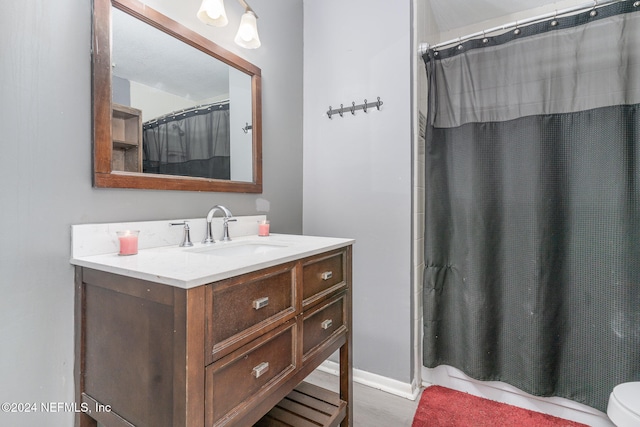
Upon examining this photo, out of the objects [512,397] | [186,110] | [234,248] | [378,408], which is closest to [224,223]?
[234,248]

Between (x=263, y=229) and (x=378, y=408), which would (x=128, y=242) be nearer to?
(x=263, y=229)

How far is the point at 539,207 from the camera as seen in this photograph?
1588 millimetres

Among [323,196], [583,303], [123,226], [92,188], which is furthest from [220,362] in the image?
[583,303]

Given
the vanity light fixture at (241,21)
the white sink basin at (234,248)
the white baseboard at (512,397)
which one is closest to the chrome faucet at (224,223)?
the white sink basin at (234,248)

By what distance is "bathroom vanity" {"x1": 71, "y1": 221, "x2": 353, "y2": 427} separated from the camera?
2.42 feet

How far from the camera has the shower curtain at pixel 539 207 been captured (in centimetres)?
142

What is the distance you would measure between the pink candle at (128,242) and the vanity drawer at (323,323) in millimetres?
654

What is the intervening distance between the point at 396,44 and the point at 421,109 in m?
0.41

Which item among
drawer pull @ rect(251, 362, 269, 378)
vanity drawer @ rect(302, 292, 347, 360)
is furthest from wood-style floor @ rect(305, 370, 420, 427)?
drawer pull @ rect(251, 362, 269, 378)

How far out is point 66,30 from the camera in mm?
998

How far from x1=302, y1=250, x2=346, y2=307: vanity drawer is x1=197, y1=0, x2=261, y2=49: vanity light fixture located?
110 cm

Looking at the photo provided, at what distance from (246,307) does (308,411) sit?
30.2 inches

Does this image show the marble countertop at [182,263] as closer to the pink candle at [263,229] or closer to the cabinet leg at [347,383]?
the pink candle at [263,229]

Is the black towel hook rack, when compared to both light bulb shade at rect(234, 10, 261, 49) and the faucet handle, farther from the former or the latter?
the faucet handle
